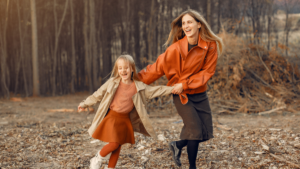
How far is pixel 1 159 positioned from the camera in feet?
11.5

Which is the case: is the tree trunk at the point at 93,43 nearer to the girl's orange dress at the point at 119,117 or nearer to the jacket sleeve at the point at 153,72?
the jacket sleeve at the point at 153,72

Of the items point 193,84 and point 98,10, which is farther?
point 98,10

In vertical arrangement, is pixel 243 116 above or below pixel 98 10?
below

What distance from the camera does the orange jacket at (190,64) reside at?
2.83m

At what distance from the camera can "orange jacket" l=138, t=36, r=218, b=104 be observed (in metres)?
2.83

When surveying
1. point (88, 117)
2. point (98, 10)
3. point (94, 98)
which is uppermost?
point (98, 10)

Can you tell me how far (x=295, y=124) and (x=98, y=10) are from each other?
13.4 m

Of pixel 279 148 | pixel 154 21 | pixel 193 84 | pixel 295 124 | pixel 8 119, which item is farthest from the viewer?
pixel 154 21

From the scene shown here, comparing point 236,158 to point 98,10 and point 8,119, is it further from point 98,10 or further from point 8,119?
point 98,10

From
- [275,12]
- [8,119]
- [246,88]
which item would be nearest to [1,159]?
[8,119]

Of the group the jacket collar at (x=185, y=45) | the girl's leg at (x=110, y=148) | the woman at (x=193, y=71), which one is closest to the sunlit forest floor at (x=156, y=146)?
the girl's leg at (x=110, y=148)

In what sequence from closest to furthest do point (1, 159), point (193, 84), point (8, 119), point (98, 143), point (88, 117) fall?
1. point (193, 84)
2. point (1, 159)
3. point (98, 143)
4. point (8, 119)
5. point (88, 117)

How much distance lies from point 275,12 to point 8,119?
10.1 metres

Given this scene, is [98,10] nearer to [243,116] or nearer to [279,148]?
[243,116]
